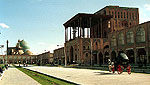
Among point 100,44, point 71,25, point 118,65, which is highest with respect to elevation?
point 71,25

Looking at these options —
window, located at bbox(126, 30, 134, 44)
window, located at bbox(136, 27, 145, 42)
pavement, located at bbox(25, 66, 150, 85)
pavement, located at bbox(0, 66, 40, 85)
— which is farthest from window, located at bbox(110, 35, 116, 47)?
pavement, located at bbox(0, 66, 40, 85)

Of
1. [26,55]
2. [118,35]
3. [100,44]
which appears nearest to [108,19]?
[100,44]

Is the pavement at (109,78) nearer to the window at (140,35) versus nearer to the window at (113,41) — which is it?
the window at (140,35)

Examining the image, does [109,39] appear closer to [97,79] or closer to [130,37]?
[130,37]

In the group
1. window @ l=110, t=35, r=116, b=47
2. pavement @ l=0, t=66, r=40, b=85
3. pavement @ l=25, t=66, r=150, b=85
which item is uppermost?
window @ l=110, t=35, r=116, b=47

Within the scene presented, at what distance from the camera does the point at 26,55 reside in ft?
552

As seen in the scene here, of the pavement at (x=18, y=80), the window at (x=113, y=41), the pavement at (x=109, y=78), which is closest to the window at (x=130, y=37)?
the window at (x=113, y=41)

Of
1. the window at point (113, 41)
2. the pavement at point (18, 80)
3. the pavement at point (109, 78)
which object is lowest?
the pavement at point (18, 80)

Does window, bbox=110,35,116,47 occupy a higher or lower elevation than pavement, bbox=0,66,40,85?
higher

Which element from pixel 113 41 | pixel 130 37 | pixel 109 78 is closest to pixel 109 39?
pixel 113 41

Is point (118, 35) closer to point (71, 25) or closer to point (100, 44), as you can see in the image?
point (100, 44)

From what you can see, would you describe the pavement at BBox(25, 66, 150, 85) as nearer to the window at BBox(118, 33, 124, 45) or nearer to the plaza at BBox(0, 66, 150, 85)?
the plaza at BBox(0, 66, 150, 85)

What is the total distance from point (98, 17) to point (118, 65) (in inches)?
2115

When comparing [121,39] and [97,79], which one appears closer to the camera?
[97,79]
